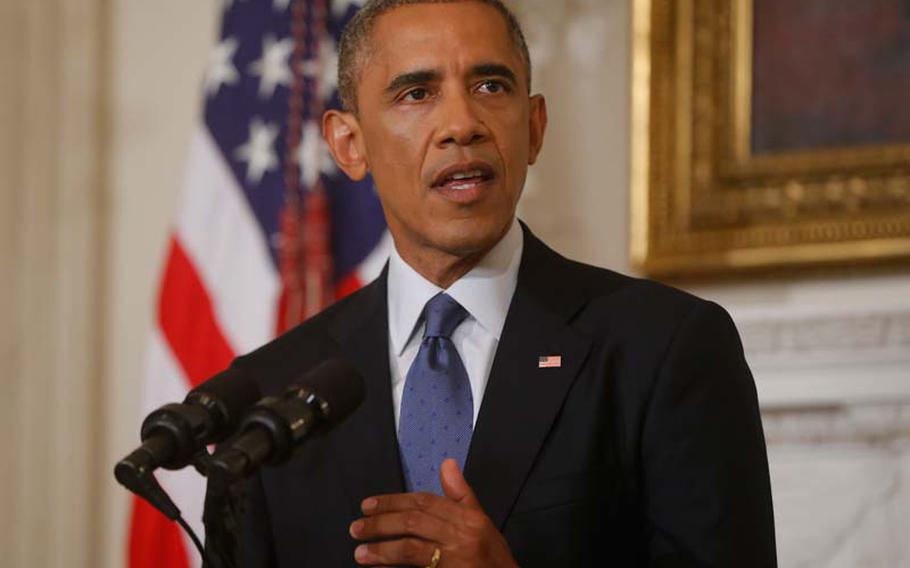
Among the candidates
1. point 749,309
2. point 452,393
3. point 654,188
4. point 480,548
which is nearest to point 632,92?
point 654,188

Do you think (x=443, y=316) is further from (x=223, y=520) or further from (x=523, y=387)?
(x=223, y=520)

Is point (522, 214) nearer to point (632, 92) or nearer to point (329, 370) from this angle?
point (632, 92)

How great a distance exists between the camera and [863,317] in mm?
3479

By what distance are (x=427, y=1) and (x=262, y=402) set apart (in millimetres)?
873

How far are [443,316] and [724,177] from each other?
174cm

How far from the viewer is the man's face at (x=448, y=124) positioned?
2.14 m

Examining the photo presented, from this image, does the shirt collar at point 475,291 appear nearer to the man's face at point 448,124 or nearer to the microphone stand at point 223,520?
the man's face at point 448,124

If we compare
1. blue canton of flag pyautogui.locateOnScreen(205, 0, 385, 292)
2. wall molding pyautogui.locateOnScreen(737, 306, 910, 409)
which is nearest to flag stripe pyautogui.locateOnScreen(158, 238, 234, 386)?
blue canton of flag pyautogui.locateOnScreen(205, 0, 385, 292)

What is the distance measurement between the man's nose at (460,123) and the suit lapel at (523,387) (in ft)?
0.78

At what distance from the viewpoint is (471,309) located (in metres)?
2.18

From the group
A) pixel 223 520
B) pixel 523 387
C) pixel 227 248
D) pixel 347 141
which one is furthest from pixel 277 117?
pixel 223 520

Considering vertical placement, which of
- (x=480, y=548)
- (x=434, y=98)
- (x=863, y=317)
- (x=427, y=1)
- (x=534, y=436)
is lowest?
(x=480, y=548)

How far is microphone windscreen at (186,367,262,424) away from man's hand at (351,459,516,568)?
207mm

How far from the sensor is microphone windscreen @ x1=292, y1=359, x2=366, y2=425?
5.42ft
